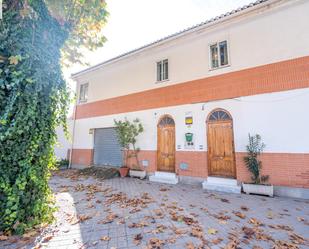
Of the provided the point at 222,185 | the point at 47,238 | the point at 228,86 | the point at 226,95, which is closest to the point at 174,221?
the point at 47,238

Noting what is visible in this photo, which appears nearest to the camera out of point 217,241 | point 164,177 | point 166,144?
point 217,241

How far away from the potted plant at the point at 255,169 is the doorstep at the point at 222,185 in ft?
1.12

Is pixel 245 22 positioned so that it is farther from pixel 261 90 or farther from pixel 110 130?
pixel 110 130

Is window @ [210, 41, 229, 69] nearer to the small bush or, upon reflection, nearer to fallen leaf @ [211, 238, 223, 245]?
the small bush

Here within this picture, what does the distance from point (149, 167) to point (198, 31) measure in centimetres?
689

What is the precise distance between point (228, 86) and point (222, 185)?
4.00m

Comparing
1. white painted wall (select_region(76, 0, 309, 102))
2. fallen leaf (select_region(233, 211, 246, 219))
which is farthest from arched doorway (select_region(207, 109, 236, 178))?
fallen leaf (select_region(233, 211, 246, 219))

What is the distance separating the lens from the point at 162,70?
30.8ft

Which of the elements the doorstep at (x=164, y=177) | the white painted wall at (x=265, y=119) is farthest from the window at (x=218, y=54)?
the doorstep at (x=164, y=177)

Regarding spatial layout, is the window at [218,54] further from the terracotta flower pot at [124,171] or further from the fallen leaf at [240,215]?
the terracotta flower pot at [124,171]

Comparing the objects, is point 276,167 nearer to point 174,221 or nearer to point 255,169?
point 255,169

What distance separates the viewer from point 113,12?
4.16m

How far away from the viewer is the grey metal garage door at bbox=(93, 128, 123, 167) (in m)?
10.6

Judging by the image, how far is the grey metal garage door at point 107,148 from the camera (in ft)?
34.8
